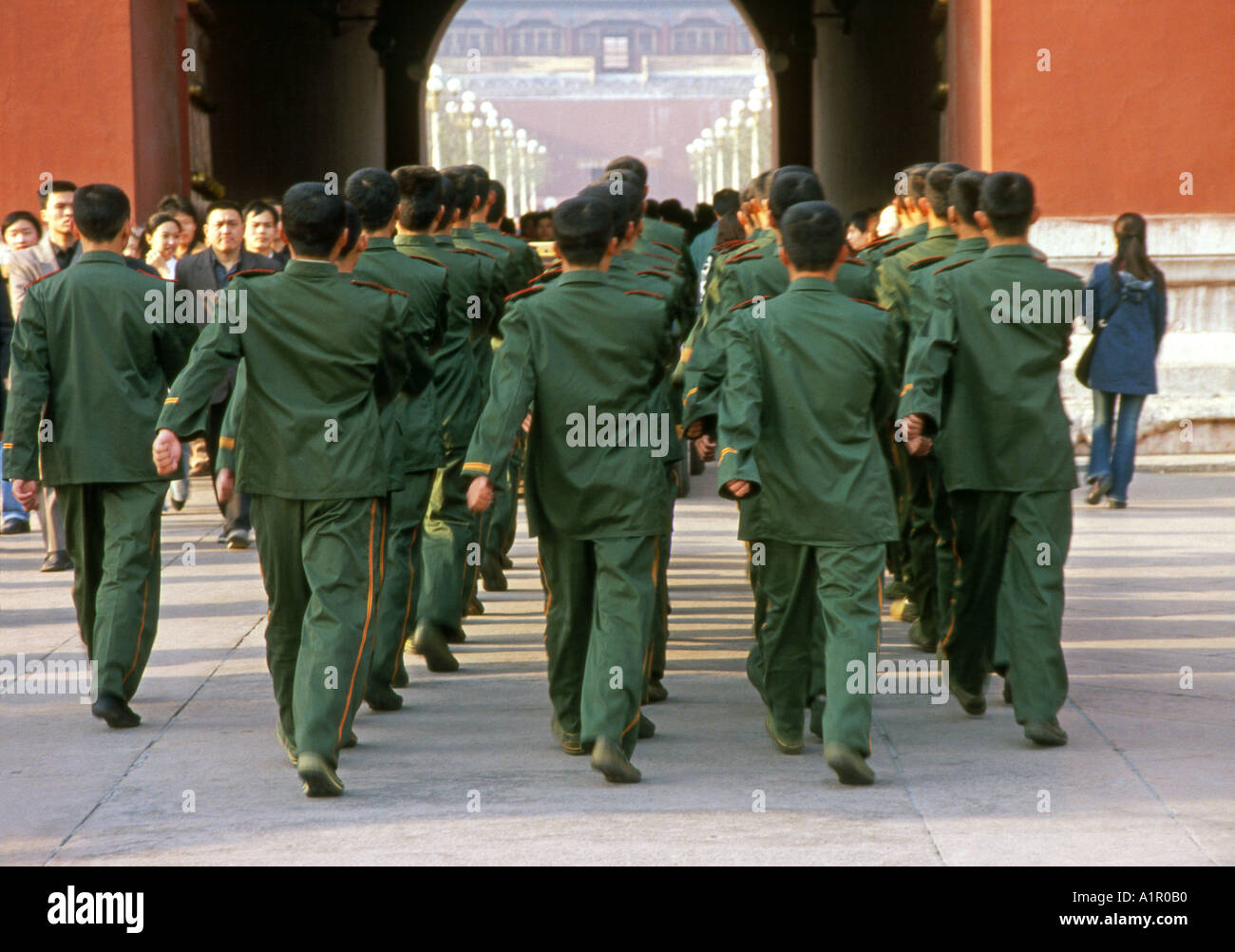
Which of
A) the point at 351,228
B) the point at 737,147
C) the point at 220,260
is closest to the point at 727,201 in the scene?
the point at 220,260

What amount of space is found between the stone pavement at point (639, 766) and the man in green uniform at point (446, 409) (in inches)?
8.0

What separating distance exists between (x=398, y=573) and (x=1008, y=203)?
224 cm

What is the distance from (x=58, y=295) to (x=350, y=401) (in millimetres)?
1455

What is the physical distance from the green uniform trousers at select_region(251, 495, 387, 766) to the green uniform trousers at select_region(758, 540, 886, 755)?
1.12 m

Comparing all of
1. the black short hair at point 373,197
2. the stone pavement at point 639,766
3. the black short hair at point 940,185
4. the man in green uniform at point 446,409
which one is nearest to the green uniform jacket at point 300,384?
the stone pavement at point 639,766

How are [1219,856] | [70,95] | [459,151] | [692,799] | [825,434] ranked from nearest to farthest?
1. [1219,856]
2. [692,799]
3. [825,434]
4. [70,95]
5. [459,151]

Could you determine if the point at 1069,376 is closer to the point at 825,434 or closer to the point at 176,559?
the point at 176,559

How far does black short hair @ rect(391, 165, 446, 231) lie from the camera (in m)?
6.70

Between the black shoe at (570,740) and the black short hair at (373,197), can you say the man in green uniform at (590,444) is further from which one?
the black short hair at (373,197)

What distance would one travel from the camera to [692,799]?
16.0 feet

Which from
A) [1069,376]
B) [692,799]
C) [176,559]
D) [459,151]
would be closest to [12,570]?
[176,559]

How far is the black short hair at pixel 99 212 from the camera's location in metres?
5.97

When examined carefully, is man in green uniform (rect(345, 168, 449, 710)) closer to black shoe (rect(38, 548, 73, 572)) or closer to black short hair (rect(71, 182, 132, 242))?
black short hair (rect(71, 182, 132, 242))

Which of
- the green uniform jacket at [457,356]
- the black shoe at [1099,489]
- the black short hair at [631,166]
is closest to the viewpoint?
the green uniform jacket at [457,356]
